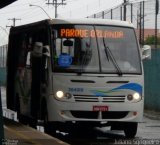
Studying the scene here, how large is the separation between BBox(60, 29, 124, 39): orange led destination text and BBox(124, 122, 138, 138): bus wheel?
2.18 meters

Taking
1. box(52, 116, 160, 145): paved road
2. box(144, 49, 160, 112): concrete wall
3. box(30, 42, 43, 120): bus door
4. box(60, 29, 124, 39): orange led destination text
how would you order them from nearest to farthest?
1. box(52, 116, 160, 145): paved road
2. box(60, 29, 124, 39): orange led destination text
3. box(30, 42, 43, 120): bus door
4. box(144, 49, 160, 112): concrete wall

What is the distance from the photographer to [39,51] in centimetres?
1465

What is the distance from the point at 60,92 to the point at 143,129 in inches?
156

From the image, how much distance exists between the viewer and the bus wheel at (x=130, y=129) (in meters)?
15.5

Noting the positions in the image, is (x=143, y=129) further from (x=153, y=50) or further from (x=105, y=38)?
(x=153, y=50)

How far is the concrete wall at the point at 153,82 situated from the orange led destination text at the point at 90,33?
398 inches

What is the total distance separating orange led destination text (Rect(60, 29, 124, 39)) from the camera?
15.0 m

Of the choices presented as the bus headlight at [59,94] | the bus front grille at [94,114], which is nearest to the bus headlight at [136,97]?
the bus front grille at [94,114]

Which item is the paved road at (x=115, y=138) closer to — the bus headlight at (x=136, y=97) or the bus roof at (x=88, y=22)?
the bus headlight at (x=136, y=97)

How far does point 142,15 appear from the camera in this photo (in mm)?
29500

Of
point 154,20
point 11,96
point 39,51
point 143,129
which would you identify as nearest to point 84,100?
point 39,51

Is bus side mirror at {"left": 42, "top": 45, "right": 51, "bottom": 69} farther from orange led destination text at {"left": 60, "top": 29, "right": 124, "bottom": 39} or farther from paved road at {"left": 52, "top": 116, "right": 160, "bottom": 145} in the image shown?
paved road at {"left": 52, "top": 116, "right": 160, "bottom": 145}

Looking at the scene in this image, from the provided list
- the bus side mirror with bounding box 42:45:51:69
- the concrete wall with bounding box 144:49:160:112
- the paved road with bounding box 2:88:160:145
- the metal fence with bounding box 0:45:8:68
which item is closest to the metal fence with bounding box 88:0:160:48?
the concrete wall with bounding box 144:49:160:112

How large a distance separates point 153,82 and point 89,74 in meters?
11.8
